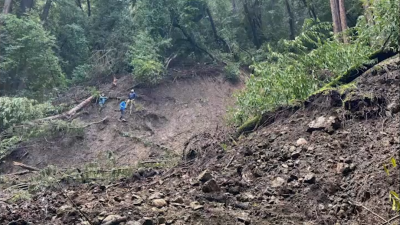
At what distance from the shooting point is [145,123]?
14.8 m

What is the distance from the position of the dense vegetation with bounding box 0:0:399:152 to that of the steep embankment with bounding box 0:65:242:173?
2.68 feet

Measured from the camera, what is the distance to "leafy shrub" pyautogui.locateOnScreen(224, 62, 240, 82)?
17.7 metres

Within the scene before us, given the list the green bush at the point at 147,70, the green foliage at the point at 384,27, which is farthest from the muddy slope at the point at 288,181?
the green bush at the point at 147,70

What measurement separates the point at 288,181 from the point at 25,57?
42.7 feet

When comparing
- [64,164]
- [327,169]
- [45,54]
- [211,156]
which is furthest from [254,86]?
[45,54]

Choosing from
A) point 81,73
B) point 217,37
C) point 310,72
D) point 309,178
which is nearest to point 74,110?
point 81,73

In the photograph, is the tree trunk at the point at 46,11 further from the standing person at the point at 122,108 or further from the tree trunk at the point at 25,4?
the standing person at the point at 122,108

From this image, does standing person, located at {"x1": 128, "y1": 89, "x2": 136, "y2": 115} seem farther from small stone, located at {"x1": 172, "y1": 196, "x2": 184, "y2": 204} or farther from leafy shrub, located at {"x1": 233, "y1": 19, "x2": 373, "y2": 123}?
small stone, located at {"x1": 172, "y1": 196, "x2": 184, "y2": 204}

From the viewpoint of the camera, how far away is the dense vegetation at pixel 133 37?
14.5m

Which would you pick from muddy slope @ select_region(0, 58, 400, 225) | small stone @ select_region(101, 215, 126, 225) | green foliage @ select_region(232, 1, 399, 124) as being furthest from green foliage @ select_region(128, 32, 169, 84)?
small stone @ select_region(101, 215, 126, 225)

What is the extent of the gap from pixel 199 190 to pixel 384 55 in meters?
3.85

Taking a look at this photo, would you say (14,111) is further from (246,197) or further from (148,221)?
(246,197)

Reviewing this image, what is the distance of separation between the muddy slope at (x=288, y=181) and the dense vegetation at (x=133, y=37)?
6248 millimetres

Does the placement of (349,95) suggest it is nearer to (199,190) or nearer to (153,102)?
Answer: (199,190)
